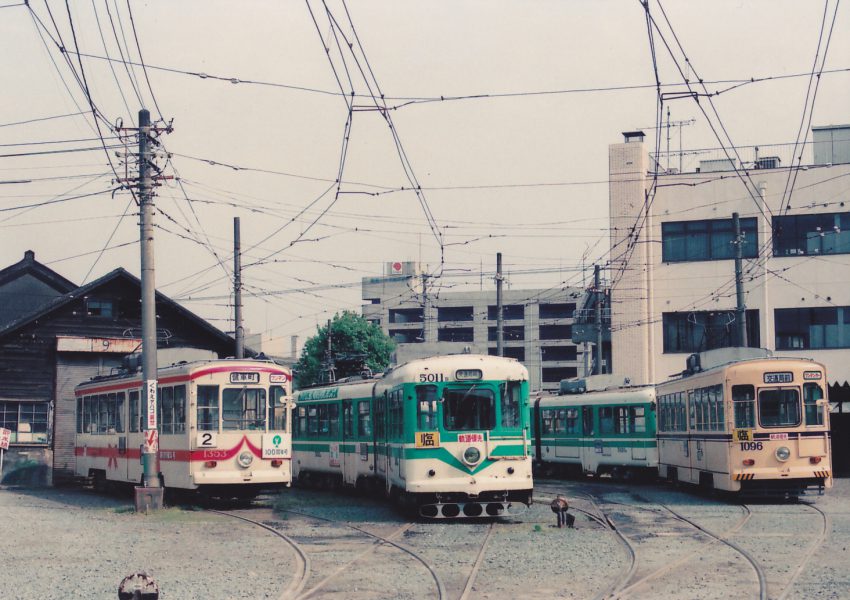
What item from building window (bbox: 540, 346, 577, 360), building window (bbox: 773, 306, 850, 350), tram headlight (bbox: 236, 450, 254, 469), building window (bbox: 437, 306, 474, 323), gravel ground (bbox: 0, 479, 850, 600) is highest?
building window (bbox: 437, 306, 474, 323)

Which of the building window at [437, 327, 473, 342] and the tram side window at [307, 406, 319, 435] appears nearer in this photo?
the tram side window at [307, 406, 319, 435]

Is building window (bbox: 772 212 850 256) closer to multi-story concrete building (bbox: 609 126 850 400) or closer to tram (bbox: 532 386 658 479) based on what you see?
multi-story concrete building (bbox: 609 126 850 400)

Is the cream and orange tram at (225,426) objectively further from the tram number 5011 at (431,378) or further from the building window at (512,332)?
the building window at (512,332)

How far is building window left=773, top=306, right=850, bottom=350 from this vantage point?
1672 inches

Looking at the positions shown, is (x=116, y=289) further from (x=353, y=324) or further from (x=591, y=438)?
(x=353, y=324)

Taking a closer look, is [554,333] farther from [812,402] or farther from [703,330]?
[812,402]

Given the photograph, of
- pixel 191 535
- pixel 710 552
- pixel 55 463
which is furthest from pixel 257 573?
pixel 55 463

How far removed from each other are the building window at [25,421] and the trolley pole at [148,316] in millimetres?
15788

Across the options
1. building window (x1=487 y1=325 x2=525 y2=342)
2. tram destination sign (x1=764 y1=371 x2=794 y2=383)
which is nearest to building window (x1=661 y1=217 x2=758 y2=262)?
tram destination sign (x1=764 y1=371 x2=794 y2=383)

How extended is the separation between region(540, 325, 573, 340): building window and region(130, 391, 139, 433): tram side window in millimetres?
77052

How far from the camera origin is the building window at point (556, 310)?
4001 inches

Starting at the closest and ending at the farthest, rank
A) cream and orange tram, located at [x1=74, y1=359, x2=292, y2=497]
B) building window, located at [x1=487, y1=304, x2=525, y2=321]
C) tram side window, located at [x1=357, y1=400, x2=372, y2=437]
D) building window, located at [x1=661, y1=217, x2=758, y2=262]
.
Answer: cream and orange tram, located at [x1=74, y1=359, x2=292, y2=497], tram side window, located at [x1=357, y1=400, x2=372, y2=437], building window, located at [x1=661, y1=217, x2=758, y2=262], building window, located at [x1=487, y1=304, x2=525, y2=321]

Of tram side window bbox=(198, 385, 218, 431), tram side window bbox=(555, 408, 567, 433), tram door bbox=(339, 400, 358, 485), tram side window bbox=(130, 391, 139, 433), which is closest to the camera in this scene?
tram side window bbox=(198, 385, 218, 431)

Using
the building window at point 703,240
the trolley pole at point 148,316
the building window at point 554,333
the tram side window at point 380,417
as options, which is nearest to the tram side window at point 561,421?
the building window at point 703,240
